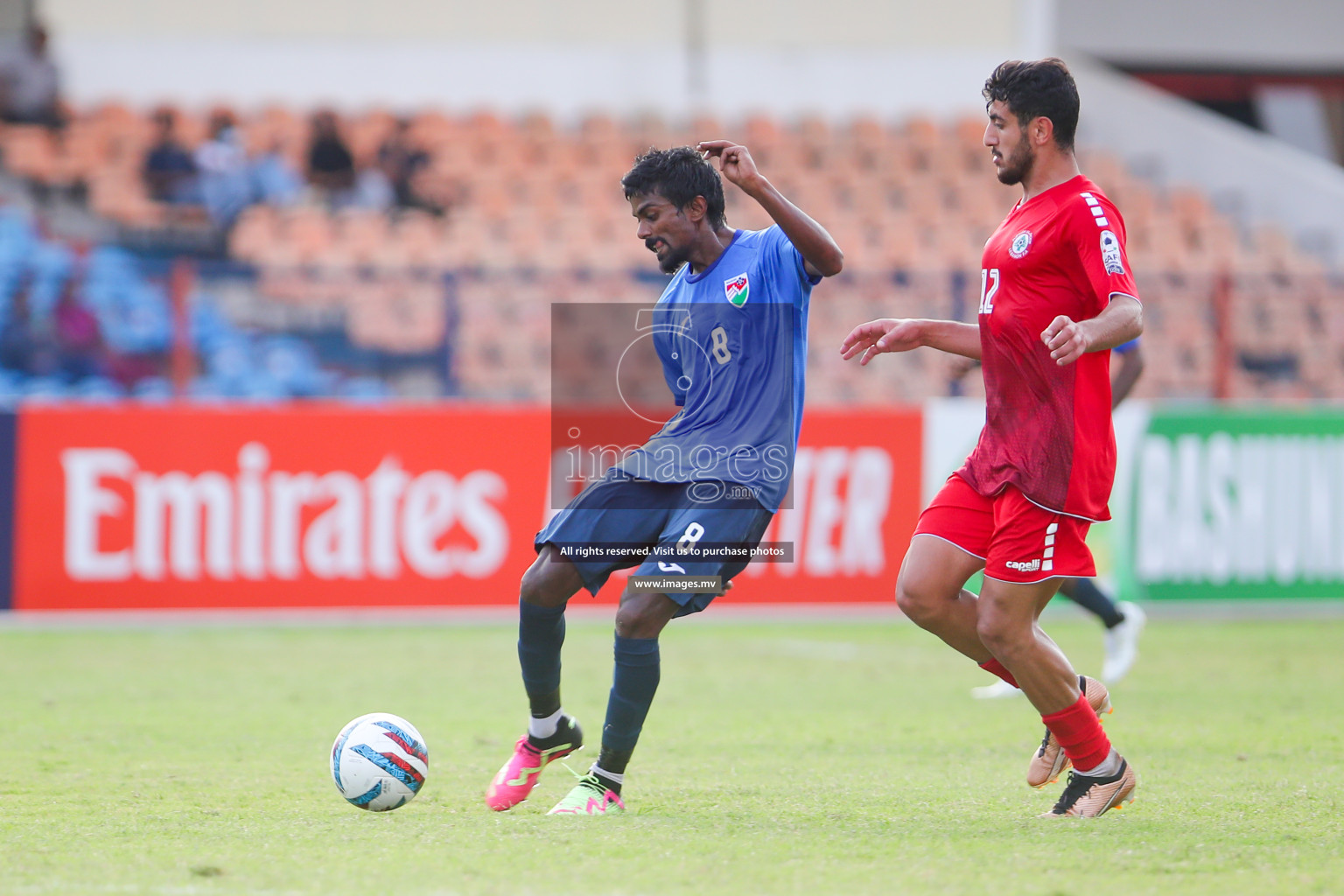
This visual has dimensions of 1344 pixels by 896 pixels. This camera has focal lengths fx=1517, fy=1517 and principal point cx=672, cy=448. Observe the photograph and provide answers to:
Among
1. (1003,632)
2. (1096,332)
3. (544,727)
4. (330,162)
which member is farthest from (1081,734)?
(330,162)

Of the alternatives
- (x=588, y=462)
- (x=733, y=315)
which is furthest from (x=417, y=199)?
(x=733, y=315)

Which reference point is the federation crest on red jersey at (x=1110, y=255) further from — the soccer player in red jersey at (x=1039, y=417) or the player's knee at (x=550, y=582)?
the player's knee at (x=550, y=582)

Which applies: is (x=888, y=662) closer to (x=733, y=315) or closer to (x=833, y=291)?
(x=833, y=291)

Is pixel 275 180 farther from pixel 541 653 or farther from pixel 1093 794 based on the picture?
pixel 1093 794

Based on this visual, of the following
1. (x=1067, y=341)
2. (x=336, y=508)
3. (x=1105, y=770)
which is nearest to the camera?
(x=1067, y=341)

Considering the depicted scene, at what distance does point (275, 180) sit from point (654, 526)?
11.8 metres

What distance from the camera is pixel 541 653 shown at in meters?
5.23

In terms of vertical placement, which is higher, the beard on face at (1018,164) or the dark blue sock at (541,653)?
the beard on face at (1018,164)

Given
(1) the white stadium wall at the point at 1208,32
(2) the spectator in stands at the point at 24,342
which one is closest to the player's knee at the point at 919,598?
(2) the spectator in stands at the point at 24,342

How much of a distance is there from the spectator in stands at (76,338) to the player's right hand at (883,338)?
8.18m

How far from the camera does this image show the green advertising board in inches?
472

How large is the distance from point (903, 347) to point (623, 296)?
7536 millimetres

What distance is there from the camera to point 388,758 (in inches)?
197

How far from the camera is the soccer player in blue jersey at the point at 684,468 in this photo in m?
5.09
